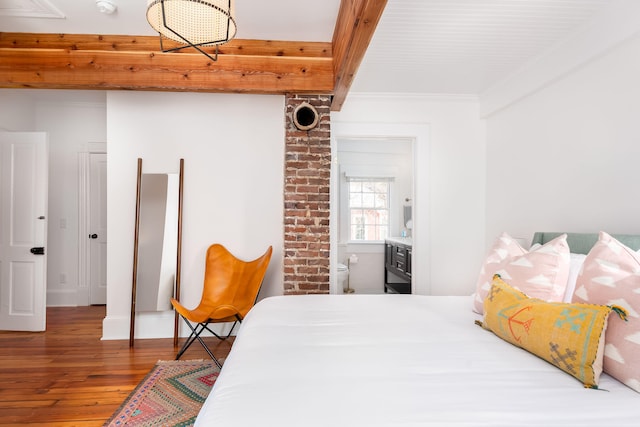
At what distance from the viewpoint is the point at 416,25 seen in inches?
90.9

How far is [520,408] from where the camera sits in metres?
0.98

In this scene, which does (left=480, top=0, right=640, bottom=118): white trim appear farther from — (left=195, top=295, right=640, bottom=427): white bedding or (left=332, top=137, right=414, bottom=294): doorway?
(left=332, top=137, right=414, bottom=294): doorway

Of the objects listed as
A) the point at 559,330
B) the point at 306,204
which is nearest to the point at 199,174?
the point at 306,204

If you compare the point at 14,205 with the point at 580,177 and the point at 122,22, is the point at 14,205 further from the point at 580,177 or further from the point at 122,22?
the point at 580,177

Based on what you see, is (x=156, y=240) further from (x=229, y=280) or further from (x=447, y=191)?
(x=447, y=191)

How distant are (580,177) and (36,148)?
15.9ft

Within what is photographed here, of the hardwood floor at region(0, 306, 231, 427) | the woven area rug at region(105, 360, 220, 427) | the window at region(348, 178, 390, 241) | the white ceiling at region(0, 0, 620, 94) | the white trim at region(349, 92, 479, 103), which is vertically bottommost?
the hardwood floor at region(0, 306, 231, 427)

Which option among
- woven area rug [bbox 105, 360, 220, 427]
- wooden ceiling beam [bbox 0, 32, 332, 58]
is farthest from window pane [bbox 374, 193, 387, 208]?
woven area rug [bbox 105, 360, 220, 427]

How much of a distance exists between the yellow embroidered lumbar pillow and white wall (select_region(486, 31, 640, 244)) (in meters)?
1.08

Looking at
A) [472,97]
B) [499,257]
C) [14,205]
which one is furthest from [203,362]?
[472,97]

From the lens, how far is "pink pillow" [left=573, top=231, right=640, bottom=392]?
3.66 feet

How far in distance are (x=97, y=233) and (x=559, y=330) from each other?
5.07 m

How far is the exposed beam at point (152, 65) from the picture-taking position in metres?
2.75

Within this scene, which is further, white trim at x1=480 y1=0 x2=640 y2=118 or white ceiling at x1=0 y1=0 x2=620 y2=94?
white ceiling at x1=0 y1=0 x2=620 y2=94
